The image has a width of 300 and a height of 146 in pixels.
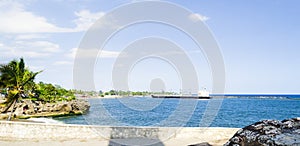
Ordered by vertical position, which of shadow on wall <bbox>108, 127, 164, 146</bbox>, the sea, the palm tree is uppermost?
the palm tree

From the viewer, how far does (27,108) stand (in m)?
52.9

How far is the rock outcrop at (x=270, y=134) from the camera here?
8.32ft

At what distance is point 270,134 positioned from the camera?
8.82 ft

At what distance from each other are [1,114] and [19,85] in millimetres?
20743

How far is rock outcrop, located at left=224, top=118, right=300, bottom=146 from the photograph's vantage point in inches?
99.8

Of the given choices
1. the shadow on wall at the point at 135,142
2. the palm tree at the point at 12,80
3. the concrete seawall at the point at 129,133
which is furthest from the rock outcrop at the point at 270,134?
the palm tree at the point at 12,80

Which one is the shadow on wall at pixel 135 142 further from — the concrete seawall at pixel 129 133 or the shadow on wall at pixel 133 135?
the concrete seawall at pixel 129 133

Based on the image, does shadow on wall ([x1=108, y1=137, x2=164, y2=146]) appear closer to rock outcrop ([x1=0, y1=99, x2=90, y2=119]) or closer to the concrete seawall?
the concrete seawall

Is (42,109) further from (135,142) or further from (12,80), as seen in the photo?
(135,142)

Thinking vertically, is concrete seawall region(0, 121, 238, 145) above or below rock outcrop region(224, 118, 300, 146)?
below

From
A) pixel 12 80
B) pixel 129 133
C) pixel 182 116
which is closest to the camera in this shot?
pixel 129 133

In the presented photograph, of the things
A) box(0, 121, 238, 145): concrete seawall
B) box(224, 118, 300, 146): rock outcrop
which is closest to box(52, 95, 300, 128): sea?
box(0, 121, 238, 145): concrete seawall

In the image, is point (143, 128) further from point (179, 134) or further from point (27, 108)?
point (27, 108)

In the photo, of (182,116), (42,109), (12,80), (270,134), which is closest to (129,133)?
(270,134)
